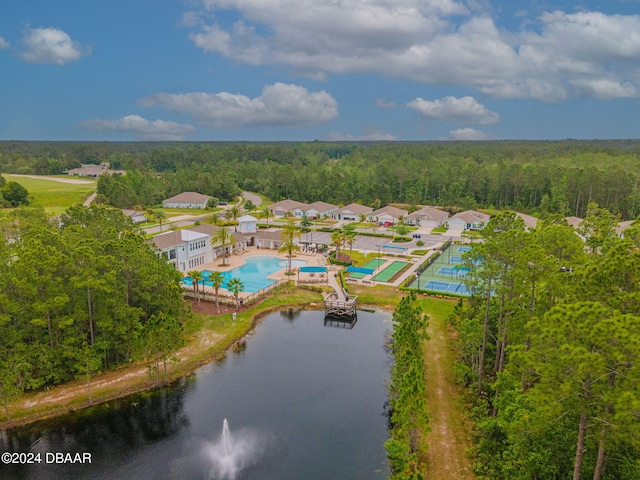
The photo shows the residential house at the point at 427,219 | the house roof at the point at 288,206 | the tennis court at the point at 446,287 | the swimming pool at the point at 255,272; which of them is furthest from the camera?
the house roof at the point at 288,206

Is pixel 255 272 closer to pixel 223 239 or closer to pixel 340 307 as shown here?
pixel 223 239

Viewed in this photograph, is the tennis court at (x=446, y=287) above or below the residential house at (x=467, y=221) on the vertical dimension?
below

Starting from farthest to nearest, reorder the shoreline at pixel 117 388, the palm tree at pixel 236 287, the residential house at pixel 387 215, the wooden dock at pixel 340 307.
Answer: the residential house at pixel 387 215, the wooden dock at pixel 340 307, the palm tree at pixel 236 287, the shoreline at pixel 117 388

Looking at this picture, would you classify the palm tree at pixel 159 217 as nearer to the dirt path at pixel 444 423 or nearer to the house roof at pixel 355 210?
the house roof at pixel 355 210

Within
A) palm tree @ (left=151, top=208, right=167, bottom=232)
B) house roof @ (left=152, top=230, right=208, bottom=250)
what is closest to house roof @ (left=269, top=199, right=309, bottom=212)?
palm tree @ (left=151, top=208, right=167, bottom=232)

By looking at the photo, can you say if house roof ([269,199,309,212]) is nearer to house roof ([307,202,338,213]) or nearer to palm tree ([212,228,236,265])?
house roof ([307,202,338,213])

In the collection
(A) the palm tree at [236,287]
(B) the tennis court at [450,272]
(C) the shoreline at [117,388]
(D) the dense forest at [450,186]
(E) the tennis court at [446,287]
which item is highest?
(D) the dense forest at [450,186]

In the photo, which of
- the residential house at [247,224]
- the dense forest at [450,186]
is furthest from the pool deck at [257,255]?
the dense forest at [450,186]

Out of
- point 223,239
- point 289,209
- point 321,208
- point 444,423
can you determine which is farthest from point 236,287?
point 321,208
